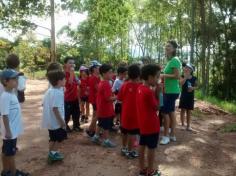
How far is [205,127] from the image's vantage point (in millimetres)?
10195

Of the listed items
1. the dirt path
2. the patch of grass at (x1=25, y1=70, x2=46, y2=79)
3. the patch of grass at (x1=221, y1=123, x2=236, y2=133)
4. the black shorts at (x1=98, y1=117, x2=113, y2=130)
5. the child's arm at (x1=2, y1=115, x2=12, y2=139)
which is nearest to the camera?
the child's arm at (x1=2, y1=115, x2=12, y2=139)

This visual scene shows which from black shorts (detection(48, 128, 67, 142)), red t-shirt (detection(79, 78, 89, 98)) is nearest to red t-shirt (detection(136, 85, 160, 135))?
black shorts (detection(48, 128, 67, 142))

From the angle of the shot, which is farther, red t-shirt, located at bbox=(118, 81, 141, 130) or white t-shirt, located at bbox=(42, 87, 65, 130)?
red t-shirt, located at bbox=(118, 81, 141, 130)

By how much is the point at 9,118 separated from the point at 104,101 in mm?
2018

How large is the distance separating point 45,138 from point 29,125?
1501 millimetres

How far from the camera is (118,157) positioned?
21.5 feet

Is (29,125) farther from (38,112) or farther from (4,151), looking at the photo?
(4,151)

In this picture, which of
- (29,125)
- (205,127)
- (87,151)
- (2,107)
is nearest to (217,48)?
(205,127)

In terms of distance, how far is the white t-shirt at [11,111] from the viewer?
5262 mm

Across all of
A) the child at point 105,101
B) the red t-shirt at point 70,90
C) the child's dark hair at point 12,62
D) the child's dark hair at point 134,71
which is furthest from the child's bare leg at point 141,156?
the red t-shirt at point 70,90

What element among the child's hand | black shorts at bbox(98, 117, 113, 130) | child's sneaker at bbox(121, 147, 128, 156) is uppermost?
the child's hand

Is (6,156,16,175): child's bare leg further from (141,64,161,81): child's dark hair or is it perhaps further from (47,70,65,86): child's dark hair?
(141,64,161,81): child's dark hair

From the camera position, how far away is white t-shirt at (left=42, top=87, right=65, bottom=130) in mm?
5941

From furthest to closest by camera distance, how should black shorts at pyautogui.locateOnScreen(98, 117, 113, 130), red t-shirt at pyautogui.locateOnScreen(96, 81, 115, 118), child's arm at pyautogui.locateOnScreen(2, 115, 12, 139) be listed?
black shorts at pyautogui.locateOnScreen(98, 117, 113, 130)
red t-shirt at pyautogui.locateOnScreen(96, 81, 115, 118)
child's arm at pyautogui.locateOnScreen(2, 115, 12, 139)
